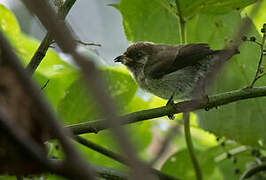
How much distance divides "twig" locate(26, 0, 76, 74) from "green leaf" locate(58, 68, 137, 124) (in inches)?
22.8

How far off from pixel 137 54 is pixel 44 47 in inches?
88.1

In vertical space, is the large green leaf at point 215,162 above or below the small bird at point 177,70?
below

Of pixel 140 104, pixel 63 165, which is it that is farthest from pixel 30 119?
pixel 140 104

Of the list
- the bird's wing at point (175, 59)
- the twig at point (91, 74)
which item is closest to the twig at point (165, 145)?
the twig at point (91, 74)

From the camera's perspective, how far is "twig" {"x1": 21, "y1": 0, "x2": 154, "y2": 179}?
0.54 m

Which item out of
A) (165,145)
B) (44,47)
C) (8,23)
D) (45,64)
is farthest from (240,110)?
(165,145)

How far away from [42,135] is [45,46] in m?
1.24

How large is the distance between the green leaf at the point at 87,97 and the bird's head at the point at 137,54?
52.9 inches

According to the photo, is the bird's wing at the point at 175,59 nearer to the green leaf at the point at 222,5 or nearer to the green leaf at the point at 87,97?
the green leaf at the point at 222,5

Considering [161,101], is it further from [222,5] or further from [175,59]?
[222,5]

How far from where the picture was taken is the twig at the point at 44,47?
2.06 metres

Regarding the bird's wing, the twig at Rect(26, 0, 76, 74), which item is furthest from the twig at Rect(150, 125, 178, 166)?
the bird's wing

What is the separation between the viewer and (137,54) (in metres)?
4.27

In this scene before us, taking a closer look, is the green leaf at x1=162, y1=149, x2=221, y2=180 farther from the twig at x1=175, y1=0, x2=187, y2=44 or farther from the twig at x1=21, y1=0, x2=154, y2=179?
the twig at x1=21, y1=0, x2=154, y2=179
